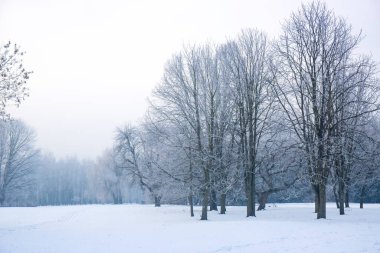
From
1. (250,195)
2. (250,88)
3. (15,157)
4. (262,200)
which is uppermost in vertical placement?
(250,88)

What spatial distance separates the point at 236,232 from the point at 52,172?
4204 inches

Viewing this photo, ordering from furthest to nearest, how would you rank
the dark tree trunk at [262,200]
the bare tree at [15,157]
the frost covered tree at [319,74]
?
the bare tree at [15,157]
the dark tree trunk at [262,200]
the frost covered tree at [319,74]

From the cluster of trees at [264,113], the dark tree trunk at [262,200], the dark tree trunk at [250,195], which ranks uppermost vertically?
the cluster of trees at [264,113]

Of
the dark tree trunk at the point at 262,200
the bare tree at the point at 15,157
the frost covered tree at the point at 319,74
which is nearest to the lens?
the frost covered tree at the point at 319,74

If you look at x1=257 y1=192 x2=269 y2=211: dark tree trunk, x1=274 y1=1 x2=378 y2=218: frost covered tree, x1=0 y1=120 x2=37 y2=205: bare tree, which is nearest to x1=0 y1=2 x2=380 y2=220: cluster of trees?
x1=274 y1=1 x2=378 y2=218: frost covered tree

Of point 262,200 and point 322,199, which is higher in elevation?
point 322,199

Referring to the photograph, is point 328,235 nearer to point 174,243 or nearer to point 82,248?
point 174,243

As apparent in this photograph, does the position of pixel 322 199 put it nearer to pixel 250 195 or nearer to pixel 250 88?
pixel 250 195

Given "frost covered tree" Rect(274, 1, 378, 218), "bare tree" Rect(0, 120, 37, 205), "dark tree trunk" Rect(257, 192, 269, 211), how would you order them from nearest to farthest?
"frost covered tree" Rect(274, 1, 378, 218), "dark tree trunk" Rect(257, 192, 269, 211), "bare tree" Rect(0, 120, 37, 205)

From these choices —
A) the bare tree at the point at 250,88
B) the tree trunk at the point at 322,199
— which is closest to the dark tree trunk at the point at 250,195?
the bare tree at the point at 250,88

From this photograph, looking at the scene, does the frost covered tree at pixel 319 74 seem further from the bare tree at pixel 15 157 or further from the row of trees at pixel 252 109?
the bare tree at pixel 15 157

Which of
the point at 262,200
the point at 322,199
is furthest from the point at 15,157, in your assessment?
the point at 322,199

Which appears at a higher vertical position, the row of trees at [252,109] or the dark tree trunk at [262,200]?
the row of trees at [252,109]

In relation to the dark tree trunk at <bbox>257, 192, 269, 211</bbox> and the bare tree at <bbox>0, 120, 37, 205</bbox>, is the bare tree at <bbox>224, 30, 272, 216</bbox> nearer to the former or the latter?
the dark tree trunk at <bbox>257, 192, 269, 211</bbox>
